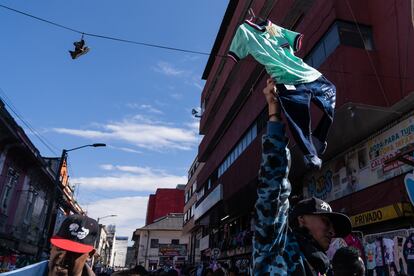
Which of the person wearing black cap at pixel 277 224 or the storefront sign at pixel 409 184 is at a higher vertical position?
the storefront sign at pixel 409 184

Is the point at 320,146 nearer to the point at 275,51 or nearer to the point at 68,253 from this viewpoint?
the point at 275,51

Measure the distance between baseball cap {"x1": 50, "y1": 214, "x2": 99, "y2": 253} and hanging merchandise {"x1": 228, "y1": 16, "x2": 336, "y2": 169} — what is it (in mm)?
1527

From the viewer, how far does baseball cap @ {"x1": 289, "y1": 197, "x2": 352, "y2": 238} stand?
202 centimetres

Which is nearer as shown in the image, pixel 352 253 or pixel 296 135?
pixel 296 135

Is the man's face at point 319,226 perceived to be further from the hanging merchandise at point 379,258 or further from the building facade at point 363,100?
the building facade at point 363,100

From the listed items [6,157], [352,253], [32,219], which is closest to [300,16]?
[352,253]

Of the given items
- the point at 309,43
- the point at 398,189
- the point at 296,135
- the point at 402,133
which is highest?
the point at 309,43

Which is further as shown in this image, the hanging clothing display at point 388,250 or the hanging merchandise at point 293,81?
the hanging clothing display at point 388,250

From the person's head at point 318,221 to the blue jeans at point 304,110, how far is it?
30cm

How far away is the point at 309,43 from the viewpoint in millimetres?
14070

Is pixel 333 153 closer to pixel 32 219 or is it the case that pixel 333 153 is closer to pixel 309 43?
pixel 309 43

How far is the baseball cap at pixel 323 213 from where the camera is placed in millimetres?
2020

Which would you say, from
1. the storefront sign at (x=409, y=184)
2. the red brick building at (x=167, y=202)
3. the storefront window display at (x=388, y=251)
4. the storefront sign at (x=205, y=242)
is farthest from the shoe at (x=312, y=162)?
the red brick building at (x=167, y=202)

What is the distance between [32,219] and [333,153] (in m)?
23.9
